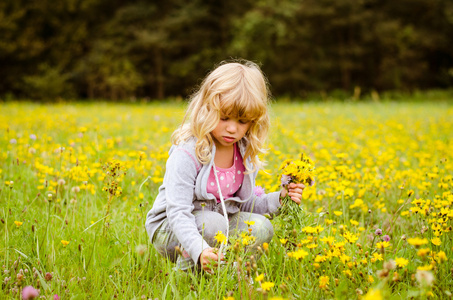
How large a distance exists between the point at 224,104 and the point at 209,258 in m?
0.72

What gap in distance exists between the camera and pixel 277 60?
77.9 feet

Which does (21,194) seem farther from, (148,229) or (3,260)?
(148,229)

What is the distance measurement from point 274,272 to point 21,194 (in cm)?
173

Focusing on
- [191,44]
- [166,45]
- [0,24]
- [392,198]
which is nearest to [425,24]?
[191,44]

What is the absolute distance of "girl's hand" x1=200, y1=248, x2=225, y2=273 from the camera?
154cm

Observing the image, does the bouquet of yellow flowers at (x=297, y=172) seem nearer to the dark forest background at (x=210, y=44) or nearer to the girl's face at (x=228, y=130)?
the girl's face at (x=228, y=130)

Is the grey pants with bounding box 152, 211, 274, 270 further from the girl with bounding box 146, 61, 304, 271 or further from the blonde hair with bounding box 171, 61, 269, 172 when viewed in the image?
the blonde hair with bounding box 171, 61, 269, 172

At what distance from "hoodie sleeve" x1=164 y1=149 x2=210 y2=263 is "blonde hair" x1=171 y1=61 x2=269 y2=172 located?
0.26ft

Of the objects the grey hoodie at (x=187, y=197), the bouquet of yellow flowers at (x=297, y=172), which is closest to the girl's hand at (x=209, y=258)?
the grey hoodie at (x=187, y=197)

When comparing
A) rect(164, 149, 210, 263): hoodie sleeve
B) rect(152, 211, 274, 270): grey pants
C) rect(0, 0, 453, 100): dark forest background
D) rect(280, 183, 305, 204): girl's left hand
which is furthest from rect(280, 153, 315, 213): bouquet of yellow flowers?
rect(0, 0, 453, 100): dark forest background

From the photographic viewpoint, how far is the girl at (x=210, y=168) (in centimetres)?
183

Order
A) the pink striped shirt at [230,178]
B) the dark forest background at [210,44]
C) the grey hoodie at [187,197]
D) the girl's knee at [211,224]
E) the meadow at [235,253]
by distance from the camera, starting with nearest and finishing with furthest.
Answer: the meadow at [235,253] < the grey hoodie at [187,197] < the girl's knee at [211,224] < the pink striped shirt at [230,178] < the dark forest background at [210,44]

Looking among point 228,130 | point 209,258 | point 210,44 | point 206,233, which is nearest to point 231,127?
point 228,130

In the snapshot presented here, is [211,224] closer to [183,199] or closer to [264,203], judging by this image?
[183,199]
